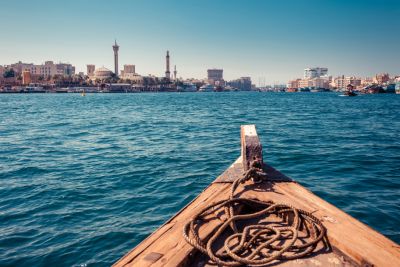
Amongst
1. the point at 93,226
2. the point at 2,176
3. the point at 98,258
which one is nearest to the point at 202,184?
the point at 93,226

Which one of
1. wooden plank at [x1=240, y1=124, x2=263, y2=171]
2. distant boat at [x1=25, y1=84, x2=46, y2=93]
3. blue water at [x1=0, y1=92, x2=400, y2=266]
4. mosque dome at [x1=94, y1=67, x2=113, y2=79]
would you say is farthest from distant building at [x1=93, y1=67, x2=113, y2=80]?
wooden plank at [x1=240, y1=124, x2=263, y2=171]

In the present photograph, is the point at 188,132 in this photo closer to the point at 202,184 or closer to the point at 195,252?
the point at 202,184

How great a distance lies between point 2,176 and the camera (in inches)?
434

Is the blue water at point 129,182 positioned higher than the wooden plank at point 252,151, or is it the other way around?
the wooden plank at point 252,151

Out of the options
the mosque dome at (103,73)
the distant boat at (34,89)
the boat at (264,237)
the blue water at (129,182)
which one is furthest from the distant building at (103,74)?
the boat at (264,237)

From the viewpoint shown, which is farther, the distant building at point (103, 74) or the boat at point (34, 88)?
the distant building at point (103, 74)

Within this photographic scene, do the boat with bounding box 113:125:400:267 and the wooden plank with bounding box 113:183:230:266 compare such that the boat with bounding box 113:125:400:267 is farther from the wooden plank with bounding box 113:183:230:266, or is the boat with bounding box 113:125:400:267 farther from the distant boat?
the distant boat

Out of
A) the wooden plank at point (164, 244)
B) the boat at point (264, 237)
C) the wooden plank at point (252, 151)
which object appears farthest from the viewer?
the wooden plank at point (252, 151)

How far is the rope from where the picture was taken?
295cm

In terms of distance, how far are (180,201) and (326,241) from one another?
5401 millimetres

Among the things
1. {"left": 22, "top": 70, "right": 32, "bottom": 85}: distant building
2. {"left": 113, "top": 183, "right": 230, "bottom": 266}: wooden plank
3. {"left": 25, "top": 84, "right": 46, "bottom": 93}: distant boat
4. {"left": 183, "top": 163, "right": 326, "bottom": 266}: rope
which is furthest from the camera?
{"left": 22, "top": 70, "right": 32, "bottom": 85}: distant building

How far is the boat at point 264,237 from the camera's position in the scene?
9.25 feet

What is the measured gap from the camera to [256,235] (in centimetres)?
327

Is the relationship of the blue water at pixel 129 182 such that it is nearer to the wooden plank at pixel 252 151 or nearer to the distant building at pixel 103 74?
the wooden plank at pixel 252 151
